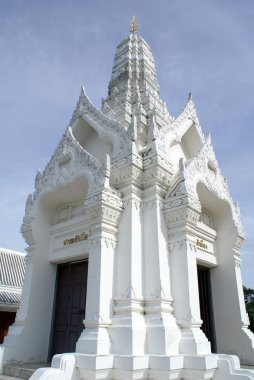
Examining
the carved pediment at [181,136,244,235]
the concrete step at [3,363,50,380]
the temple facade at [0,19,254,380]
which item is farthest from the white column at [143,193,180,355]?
the concrete step at [3,363,50,380]

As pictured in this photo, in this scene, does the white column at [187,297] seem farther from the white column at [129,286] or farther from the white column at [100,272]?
the white column at [100,272]

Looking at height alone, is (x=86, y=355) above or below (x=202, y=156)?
below

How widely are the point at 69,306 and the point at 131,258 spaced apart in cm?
247

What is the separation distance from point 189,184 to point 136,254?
2182 millimetres

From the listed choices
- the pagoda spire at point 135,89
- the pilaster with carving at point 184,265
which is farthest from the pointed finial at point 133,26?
the pilaster with carving at point 184,265

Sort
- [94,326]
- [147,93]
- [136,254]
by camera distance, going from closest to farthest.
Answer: [94,326] → [136,254] → [147,93]

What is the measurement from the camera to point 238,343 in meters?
8.02

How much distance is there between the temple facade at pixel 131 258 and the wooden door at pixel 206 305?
0.03m

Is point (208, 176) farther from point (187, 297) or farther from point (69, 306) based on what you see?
point (69, 306)

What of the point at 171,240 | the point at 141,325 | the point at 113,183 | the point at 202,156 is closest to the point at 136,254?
the point at 171,240

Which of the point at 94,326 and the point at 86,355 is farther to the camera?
the point at 94,326

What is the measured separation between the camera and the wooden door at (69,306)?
25.0 ft

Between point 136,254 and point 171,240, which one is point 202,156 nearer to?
point 171,240

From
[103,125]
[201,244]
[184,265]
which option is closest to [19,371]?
[184,265]
